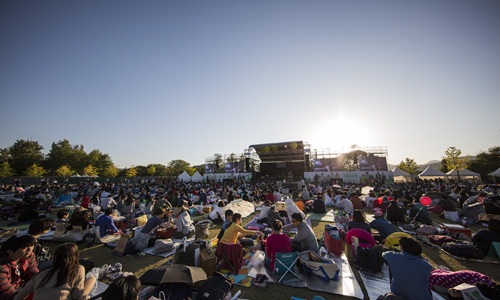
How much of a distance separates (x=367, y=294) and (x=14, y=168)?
71.4 meters

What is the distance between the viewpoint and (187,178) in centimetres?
3794

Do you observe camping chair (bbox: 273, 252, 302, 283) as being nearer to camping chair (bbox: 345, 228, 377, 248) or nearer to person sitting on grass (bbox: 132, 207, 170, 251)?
camping chair (bbox: 345, 228, 377, 248)

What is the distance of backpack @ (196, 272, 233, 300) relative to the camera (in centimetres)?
332

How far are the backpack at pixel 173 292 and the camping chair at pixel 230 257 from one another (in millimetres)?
1519

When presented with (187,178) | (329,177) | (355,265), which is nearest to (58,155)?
(187,178)

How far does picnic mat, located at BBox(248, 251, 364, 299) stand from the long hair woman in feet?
10.5

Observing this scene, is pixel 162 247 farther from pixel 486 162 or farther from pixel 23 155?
pixel 23 155

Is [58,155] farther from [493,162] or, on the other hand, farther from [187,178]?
[493,162]

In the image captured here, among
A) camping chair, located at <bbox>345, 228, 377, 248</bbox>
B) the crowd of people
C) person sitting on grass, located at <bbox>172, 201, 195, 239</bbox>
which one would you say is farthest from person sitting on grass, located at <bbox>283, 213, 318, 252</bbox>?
person sitting on grass, located at <bbox>172, 201, 195, 239</bbox>

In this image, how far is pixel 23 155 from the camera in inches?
1843

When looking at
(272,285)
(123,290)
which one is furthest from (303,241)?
(123,290)

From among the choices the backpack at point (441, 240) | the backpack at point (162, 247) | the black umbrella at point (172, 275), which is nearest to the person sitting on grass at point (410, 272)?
the black umbrella at point (172, 275)

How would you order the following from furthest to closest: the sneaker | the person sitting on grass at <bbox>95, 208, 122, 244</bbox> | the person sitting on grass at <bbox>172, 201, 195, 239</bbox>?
the person sitting on grass at <bbox>172, 201, 195, 239</bbox>, the person sitting on grass at <bbox>95, 208, 122, 244</bbox>, the sneaker

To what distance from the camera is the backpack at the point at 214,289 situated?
332 centimetres
